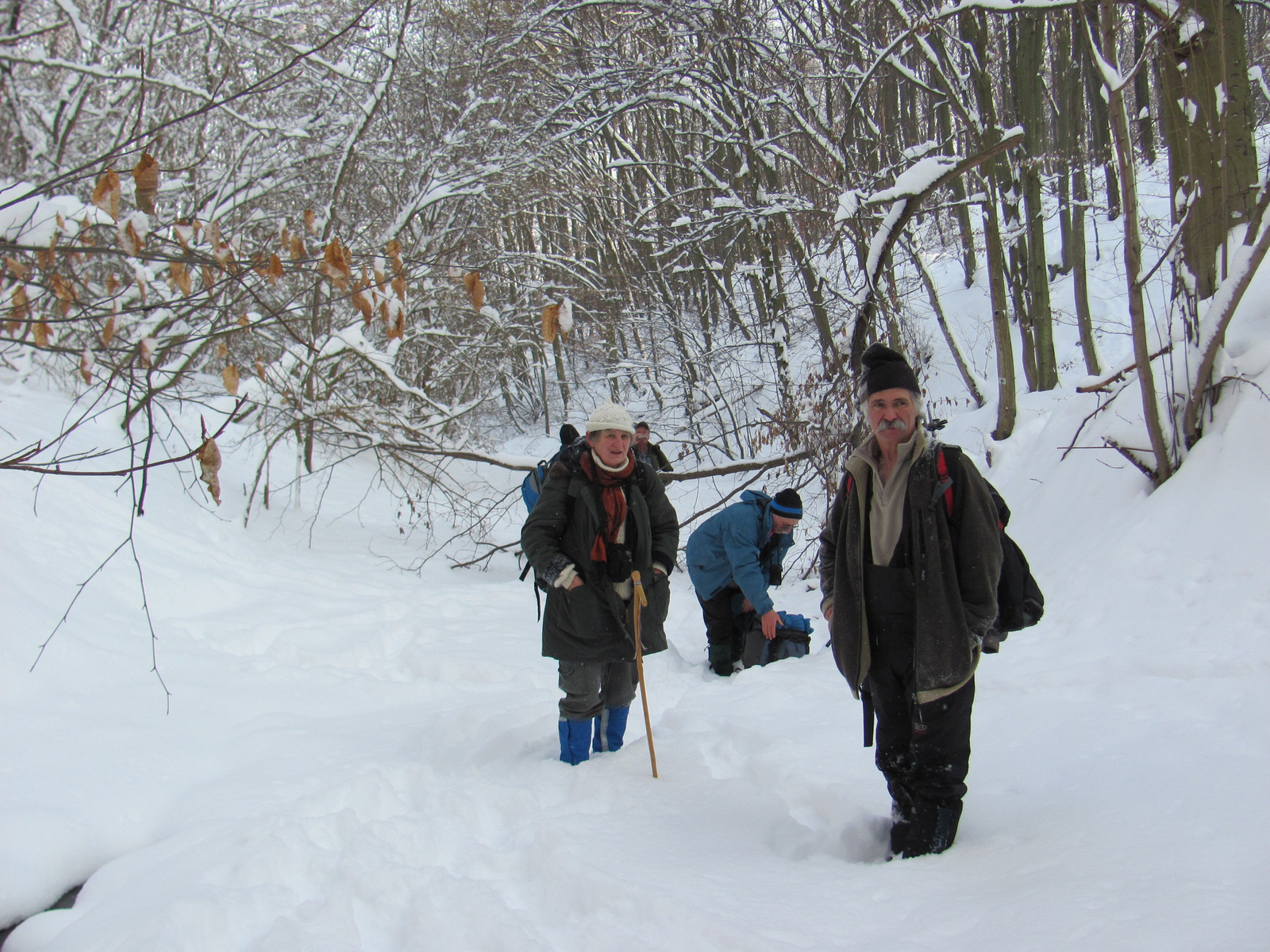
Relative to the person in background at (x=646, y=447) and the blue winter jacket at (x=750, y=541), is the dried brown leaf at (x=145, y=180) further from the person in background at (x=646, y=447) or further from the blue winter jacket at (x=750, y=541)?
the person in background at (x=646, y=447)

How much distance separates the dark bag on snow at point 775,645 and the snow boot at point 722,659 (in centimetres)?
10

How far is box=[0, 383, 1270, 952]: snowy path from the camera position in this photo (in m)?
2.11

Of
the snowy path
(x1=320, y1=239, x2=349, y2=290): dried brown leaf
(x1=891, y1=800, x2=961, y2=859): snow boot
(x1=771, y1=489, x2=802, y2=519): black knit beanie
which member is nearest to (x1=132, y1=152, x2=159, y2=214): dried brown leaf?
(x1=320, y1=239, x2=349, y2=290): dried brown leaf

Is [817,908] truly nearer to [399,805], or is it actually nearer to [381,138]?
[399,805]

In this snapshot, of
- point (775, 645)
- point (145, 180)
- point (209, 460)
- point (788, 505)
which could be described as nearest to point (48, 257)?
point (145, 180)

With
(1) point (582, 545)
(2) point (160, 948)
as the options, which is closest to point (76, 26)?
(1) point (582, 545)

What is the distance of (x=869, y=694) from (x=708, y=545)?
2878 millimetres

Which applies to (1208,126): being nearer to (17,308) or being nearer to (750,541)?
(750,541)

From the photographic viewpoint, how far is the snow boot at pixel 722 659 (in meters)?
5.55

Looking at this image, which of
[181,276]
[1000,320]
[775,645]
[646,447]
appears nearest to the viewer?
[181,276]

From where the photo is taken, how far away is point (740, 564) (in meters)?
5.14

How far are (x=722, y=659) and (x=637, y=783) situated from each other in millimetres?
2359

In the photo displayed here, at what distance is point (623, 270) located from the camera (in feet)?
46.0

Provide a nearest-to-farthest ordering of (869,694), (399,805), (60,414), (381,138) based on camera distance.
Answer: (869,694) < (399,805) < (60,414) < (381,138)
